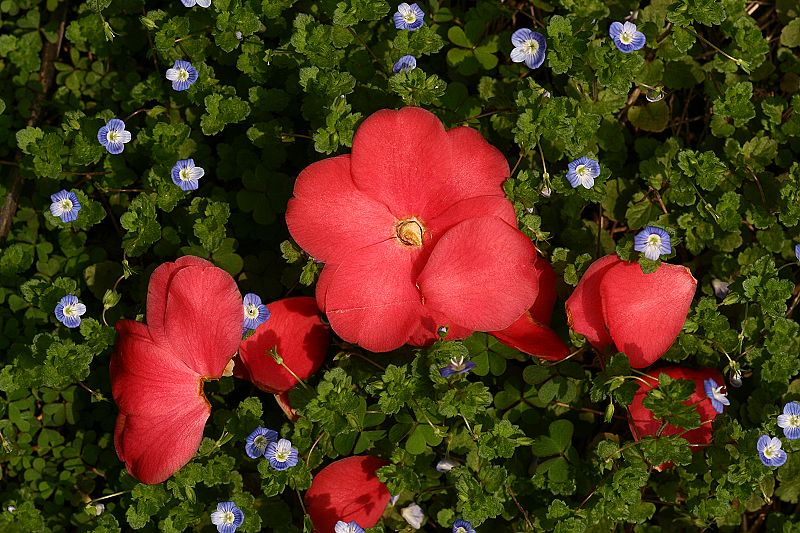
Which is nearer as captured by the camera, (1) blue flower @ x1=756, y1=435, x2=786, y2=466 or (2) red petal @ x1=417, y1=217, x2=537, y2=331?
(2) red petal @ x1=417, y1=217, x2=537, y2=331

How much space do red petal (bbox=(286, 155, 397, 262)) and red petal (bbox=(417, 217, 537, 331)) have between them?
26cm

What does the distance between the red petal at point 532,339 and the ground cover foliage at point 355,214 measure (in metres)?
0.16

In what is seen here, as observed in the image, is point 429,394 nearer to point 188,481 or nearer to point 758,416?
point 188,481

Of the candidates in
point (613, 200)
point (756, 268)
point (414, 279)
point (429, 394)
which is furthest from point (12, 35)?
point (756, 268)

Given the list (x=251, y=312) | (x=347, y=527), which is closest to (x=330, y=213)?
(x=251, y=312)

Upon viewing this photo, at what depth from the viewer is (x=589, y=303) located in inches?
102

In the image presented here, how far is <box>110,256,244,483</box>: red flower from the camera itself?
2502mm

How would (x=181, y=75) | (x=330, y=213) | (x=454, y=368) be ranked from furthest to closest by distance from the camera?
(x=181, y=75) < (x=330, y=213) < (x=454, y=368)

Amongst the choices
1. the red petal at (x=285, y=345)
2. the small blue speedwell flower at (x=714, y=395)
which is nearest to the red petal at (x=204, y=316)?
the red petal at (x=285, y=345)

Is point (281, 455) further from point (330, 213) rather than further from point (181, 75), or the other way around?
point (181, 75)

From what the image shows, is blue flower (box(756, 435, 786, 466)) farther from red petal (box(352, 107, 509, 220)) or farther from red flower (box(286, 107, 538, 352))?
red petal (box(352, 107, 509, 220))

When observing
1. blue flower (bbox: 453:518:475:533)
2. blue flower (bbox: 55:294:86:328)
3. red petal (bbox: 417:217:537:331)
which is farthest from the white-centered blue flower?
blue flower (bbox: 55:294:86:328)

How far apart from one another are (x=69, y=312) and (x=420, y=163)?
126 cm

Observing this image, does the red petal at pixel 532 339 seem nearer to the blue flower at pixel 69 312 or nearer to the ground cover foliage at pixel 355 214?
the ground cover foliage at pixel 355 214
